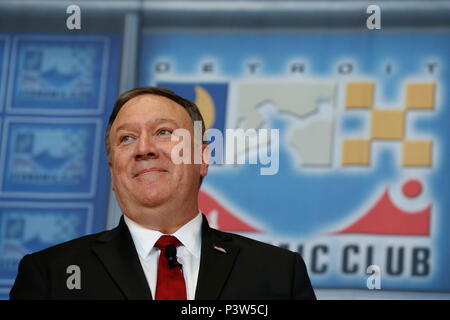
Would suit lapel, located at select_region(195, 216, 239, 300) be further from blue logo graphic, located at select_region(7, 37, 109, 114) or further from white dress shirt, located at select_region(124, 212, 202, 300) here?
blue logo graphic, located at select_region(7, 37, 109, 114)

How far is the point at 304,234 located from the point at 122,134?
86 centimetres

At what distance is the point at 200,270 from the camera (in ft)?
5.27

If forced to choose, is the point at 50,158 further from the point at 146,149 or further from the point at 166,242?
the point at 166,242

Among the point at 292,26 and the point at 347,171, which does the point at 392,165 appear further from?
the point at 292,26

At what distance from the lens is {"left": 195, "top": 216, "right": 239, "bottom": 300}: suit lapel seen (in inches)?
62.8

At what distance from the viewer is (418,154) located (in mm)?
2400

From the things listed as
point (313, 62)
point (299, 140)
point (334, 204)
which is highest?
point (313, 62)

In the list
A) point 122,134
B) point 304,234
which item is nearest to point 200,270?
point 122,134

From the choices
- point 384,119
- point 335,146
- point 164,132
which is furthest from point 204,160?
point 384,119

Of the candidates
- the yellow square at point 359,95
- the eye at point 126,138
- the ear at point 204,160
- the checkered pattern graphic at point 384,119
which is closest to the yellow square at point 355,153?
the checkered pattern graphic at point 384,119

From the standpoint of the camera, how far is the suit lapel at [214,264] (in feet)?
5.24

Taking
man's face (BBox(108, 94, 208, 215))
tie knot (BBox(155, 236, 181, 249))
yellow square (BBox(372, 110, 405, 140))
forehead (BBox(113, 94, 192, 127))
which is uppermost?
yellow square (BBox(372, 110, 405, 140))

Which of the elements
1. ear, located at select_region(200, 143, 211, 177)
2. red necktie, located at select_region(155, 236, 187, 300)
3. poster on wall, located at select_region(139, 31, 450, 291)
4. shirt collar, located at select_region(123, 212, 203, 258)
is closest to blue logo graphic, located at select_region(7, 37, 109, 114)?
poster on wall, located at select_region(139, 31, 450, 291)

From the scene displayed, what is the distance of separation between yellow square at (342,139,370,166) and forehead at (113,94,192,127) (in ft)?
2.60
